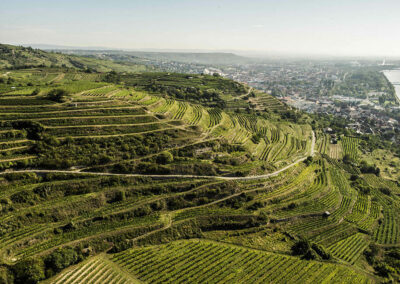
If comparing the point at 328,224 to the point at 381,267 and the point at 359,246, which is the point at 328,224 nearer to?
the point at 359,246

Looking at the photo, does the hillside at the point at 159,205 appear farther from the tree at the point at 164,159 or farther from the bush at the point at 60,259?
the tree at the point at 164,159

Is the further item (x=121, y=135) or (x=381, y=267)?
(x=121, y=135)

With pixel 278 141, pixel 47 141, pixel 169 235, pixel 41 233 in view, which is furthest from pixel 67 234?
pixel 278 141

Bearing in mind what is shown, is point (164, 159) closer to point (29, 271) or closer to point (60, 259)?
point (60, 259)

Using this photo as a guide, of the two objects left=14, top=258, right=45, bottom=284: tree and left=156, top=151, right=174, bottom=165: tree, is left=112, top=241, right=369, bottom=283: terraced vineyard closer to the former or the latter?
left=14, top=258, right=45, bottom=284: tree

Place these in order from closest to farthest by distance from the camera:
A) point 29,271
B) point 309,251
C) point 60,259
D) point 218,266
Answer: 1. point 29,271
2. point 60,259
3. point 218,266
4. point 309,251

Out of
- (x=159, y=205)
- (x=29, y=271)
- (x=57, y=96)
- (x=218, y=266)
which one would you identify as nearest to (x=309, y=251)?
(x=218, y=266)

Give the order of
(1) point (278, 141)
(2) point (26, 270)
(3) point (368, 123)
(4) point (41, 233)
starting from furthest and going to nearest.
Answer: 1. (3) point (368, 123)
2. (1) point (278, 141)
3. (4) point (41, 233)
4. (2) point (26, 270)

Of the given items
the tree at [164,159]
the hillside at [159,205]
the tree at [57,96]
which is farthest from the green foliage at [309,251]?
the tree at [57,96]

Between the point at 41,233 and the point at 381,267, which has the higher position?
the point at 41,233
